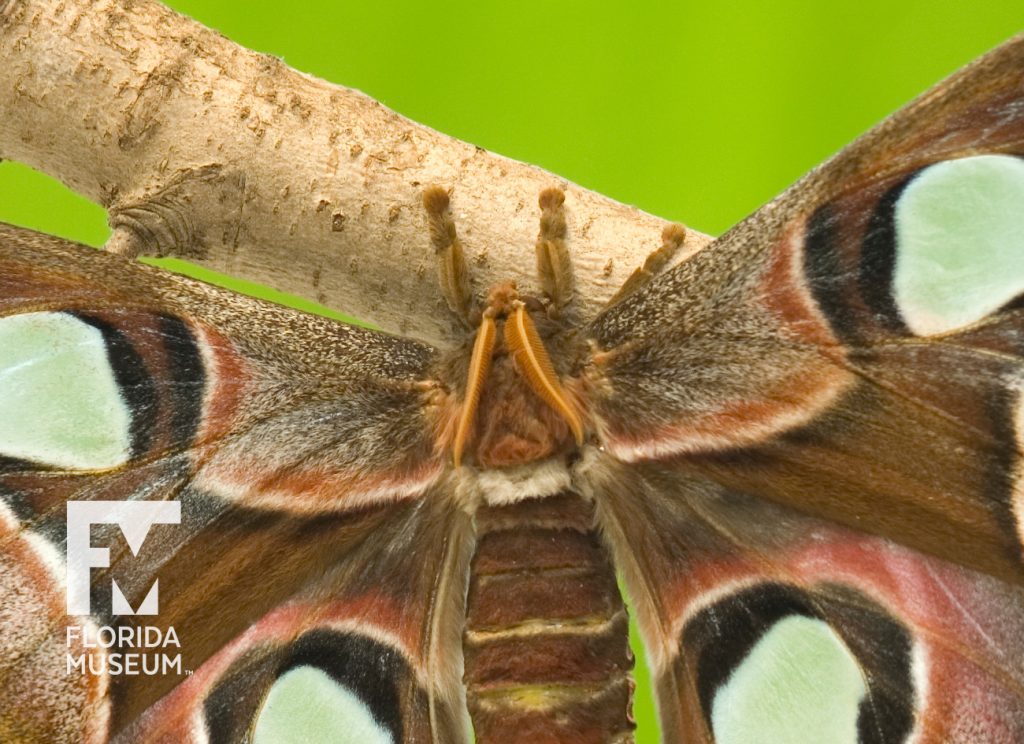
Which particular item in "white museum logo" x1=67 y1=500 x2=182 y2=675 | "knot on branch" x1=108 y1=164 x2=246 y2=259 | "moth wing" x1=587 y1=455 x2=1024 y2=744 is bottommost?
"moth wing" x1=587 y1=455 x2=1024 y2=744

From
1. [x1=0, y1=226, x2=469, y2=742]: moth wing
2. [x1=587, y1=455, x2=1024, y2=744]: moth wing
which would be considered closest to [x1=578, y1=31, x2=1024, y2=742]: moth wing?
[x1=587, y1=455, x2=1024, y2=744]: moth wing

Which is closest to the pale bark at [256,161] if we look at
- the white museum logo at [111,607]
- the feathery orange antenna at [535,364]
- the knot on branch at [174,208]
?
the knot on branch at [174,208]

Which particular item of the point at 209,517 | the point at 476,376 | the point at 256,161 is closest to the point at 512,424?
the point at 476,376

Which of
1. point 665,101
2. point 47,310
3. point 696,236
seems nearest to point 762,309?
point 696,236

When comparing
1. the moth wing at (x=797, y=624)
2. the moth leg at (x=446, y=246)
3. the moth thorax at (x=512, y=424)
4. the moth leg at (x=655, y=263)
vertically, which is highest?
the moth leg at (x=446, y=246)

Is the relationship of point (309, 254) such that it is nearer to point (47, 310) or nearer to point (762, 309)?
point (47, 310)

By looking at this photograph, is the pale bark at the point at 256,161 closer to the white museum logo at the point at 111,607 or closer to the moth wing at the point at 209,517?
the moth wing at the point at 209,517

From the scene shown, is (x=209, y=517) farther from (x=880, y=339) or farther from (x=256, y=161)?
(x=880, y=339)

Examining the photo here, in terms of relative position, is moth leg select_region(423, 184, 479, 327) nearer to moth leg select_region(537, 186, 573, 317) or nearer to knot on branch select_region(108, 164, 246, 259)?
moth leg select_region(537, 186, 573, 317)
